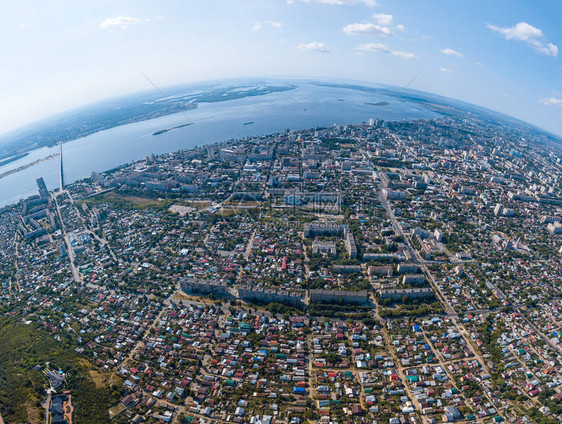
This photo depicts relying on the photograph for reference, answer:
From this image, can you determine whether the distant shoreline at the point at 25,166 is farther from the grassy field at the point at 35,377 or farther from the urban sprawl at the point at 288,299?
the grassy field at the point at 35,377

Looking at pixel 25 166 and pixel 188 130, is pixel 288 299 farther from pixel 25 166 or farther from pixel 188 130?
pixel 188 130

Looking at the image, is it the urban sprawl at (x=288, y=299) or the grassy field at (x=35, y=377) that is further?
the urban sprawl at (x=288, y=299)

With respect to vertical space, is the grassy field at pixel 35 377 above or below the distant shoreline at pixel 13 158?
below

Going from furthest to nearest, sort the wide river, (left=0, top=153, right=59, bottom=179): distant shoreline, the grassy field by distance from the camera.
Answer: (left=0, top=153, right=59, bottom=179): distant shoreline → the wide river → the grassy field

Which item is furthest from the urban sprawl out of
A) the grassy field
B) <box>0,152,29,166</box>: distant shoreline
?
<box>0,152,29,166</box>: distant shoreline

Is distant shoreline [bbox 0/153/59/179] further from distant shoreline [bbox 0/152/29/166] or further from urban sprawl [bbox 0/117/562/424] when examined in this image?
urban sprawl [bbox 0/117/562/424]

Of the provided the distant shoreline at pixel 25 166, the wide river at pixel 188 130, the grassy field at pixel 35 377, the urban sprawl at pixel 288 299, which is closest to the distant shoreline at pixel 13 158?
the wide river at pixel 188 130

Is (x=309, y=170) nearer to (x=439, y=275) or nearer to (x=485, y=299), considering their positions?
(x=439, y=275)

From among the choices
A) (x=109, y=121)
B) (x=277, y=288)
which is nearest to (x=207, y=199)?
(x=277, y=288)

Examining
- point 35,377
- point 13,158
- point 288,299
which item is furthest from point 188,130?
point 35,377
